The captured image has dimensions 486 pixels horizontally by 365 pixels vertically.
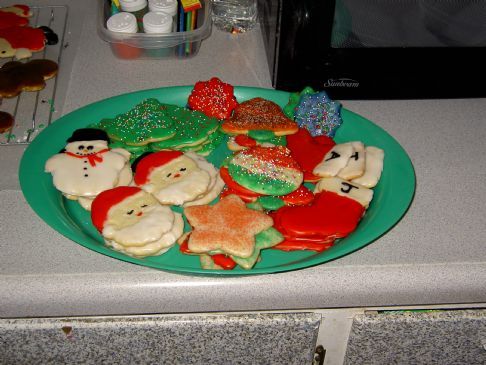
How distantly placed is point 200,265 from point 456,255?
1.00ft

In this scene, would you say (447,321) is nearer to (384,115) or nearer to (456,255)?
(456,255)

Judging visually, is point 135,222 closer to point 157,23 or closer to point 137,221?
point 137,221

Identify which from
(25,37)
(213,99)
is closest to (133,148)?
(213,99)

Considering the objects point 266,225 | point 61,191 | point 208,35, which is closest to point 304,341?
point 266,225

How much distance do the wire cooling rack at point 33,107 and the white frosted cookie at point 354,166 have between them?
443 mm

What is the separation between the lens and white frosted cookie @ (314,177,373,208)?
2.32ft

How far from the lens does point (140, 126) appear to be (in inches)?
30.8

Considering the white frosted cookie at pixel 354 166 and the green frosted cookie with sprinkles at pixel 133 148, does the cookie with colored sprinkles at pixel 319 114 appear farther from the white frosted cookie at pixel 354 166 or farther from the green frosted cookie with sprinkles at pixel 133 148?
the green frosted cookie with sprinkles at pixel 133 148

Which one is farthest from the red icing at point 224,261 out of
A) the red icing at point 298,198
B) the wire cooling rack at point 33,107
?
the wire cooling rack at point 33,107

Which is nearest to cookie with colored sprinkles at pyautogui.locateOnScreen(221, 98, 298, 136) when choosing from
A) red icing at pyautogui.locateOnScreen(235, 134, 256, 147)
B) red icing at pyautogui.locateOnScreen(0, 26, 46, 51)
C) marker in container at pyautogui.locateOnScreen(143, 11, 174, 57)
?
red icing at pyautogui.locateOnScreen(235, 134, 256, 147)

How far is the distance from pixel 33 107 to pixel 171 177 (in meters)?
0.30

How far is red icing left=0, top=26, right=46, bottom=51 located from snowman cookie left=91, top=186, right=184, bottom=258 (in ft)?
1.38

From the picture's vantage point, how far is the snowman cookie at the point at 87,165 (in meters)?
0.71

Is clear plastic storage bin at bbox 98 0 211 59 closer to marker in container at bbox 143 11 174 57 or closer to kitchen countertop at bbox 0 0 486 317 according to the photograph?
marker in container at bbox 143 11 174 57
